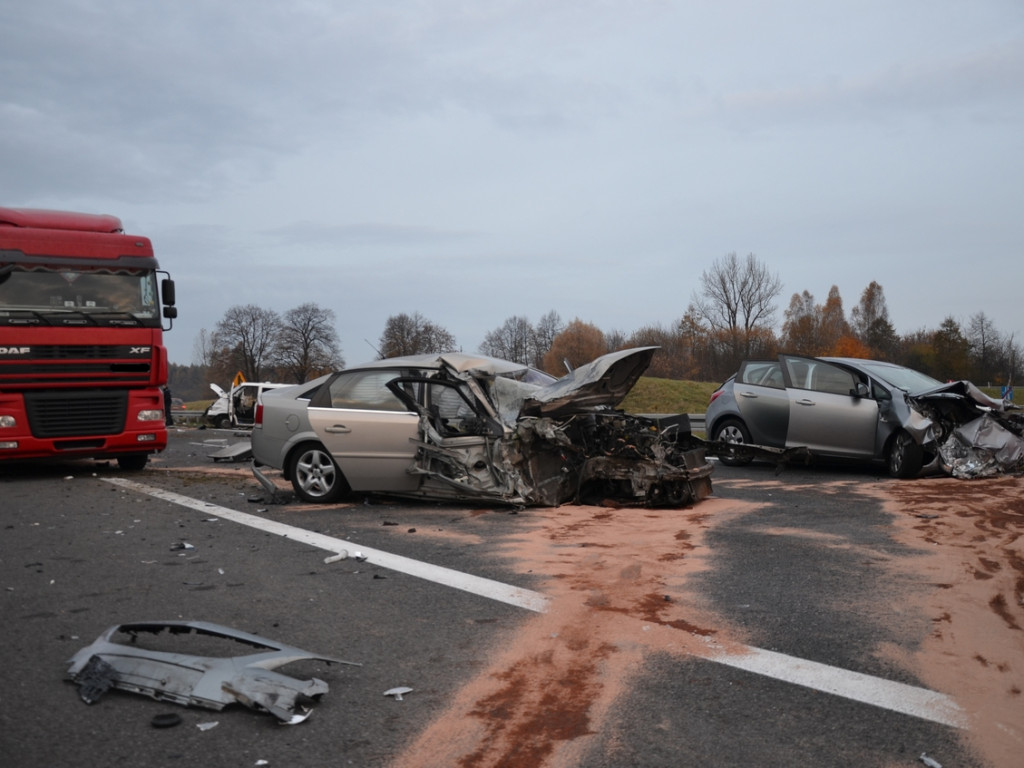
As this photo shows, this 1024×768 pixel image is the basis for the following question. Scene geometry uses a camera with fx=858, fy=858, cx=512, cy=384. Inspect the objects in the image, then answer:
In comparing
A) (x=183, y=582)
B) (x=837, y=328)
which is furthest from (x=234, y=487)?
(x=837, y=328)

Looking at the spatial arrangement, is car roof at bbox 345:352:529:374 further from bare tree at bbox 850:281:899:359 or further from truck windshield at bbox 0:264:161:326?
bare tree at bbox 850:281:899:359

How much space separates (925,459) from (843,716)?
8.35m

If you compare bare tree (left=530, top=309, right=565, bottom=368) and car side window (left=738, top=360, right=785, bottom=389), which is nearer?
car side window (left=738, top=360, right=785, bottom=389)

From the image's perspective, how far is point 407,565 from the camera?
6.28m

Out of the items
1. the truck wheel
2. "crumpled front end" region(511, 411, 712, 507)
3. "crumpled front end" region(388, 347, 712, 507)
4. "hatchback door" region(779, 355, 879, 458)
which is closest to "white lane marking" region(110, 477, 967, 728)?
"crumpled front end" region(388, 347, 712, 507)

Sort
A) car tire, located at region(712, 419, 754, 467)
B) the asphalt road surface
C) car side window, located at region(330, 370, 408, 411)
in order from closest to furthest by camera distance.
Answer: the asphalt road surface → car side window, located at region(330, 370, 408, 411) → car tire, located at region(712, 419, 754, 467)

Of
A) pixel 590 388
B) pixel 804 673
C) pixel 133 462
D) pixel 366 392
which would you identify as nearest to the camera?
pixel 804 673

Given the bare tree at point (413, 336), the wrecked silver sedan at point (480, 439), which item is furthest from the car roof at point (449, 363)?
the bare tree at point (413, 336)

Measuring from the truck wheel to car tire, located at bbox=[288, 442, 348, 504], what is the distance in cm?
482

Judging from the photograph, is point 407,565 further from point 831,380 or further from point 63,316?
point 63,316

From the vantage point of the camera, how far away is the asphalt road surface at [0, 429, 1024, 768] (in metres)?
3.27

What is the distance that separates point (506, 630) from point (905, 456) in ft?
25.4

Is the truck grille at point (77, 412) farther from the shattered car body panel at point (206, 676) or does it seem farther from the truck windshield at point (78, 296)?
the shattered car body panel at point (206, 676)

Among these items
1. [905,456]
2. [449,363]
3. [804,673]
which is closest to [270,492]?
[449,363]
